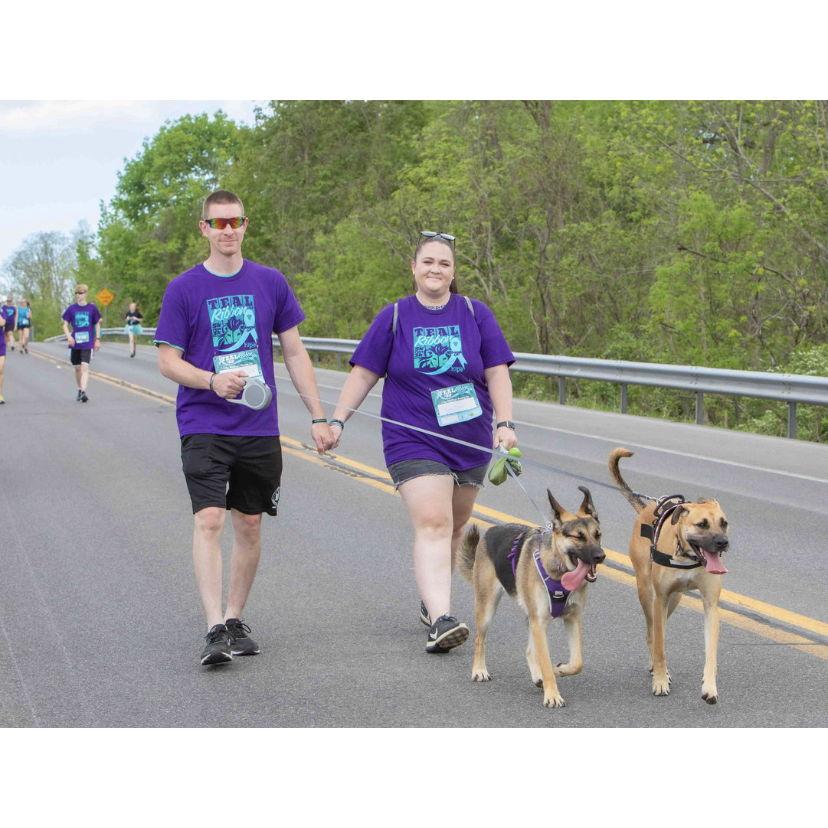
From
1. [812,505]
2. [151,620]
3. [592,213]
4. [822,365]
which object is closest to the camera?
[151,620]

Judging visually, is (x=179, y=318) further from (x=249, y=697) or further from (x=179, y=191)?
(x=179, y=191)

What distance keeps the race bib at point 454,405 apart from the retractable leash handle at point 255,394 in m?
0.80

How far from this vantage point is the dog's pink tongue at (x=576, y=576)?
526cm

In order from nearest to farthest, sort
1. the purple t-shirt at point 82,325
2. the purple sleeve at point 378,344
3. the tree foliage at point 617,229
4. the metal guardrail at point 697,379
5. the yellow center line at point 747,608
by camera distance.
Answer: the purple sleeve at point 378,344
the yellow center line at point 747,608
the metal guardrail at point 697,379
the tree foliage at point 617,229
the purple t-shirt at point 82,325

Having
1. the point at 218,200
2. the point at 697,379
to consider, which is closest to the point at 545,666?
the point at 218,200

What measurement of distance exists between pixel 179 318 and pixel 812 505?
6.60m

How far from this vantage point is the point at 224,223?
237 inches

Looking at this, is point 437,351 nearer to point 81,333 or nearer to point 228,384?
point 228,384

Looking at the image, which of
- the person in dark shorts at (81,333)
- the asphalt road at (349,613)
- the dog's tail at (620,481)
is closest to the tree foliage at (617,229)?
the asphalt road at (349,613)

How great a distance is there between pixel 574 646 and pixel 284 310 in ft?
6.99

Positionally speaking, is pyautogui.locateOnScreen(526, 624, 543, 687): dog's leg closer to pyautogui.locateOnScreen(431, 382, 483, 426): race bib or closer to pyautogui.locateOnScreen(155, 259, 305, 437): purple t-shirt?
pyautogui.locateOnScreen(431, 382, 483, 426): race bib

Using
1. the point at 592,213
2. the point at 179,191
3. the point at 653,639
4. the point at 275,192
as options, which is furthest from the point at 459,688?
the point at 179,191

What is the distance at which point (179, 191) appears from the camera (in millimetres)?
77875

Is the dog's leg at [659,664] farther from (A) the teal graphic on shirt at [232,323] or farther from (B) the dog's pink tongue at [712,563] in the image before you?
(A) the teal graphic on shirt at [232,323]
